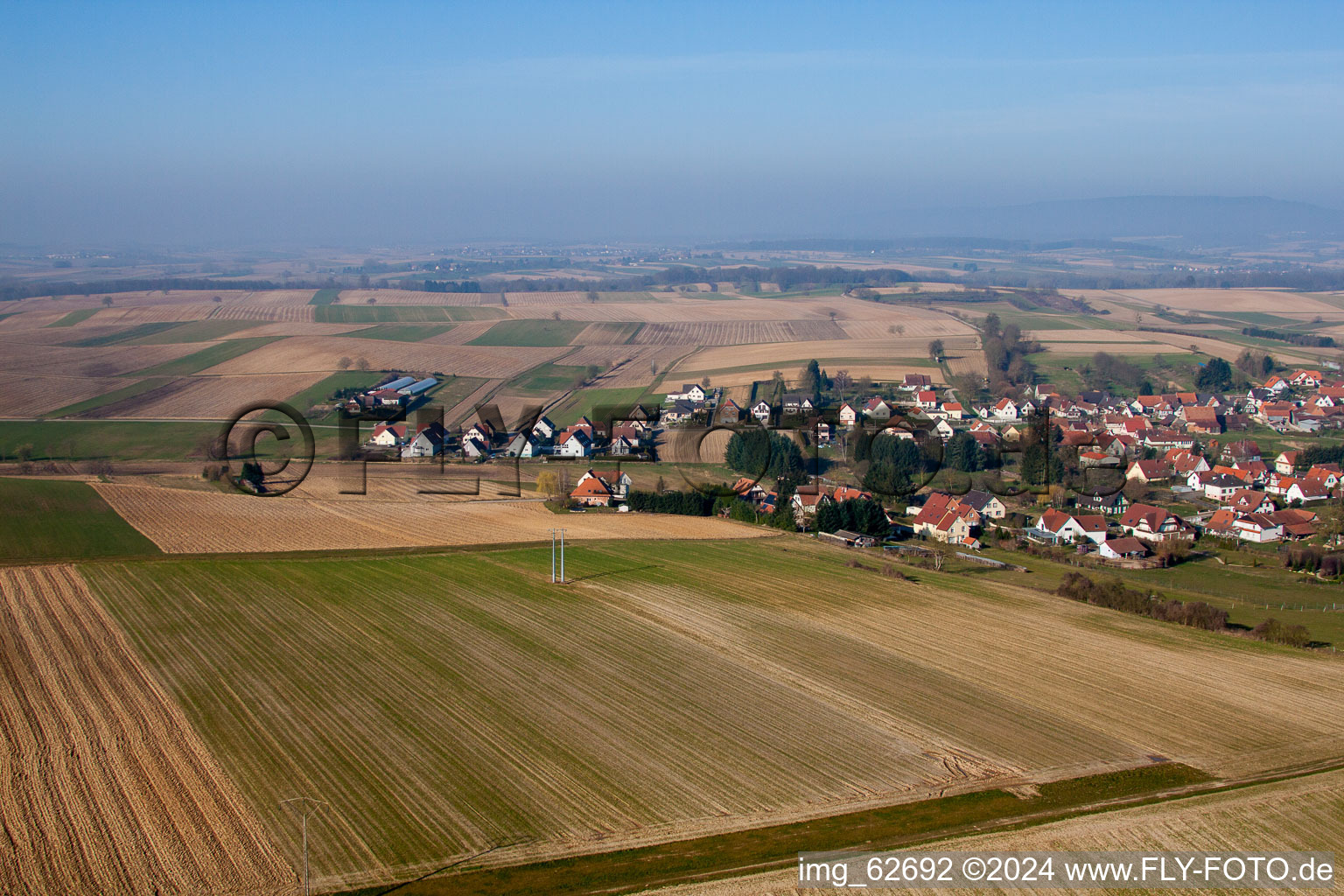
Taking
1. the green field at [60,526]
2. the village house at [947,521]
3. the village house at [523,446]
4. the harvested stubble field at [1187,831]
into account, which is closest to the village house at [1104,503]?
the village house at [947,521]

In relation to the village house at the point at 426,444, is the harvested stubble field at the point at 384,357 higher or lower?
higher

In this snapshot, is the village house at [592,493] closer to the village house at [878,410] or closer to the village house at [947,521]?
the village house at [947,521]

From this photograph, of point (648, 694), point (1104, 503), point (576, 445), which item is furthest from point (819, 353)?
point (648, 694)

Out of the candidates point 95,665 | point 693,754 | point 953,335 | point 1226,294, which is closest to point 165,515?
point 95,665

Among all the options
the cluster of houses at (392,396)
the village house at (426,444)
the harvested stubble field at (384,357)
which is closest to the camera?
the village house at (426,444)

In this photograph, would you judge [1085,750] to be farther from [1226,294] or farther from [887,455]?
[1226,294]

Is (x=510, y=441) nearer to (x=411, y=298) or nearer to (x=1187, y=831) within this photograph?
(x=1187, y=831)
